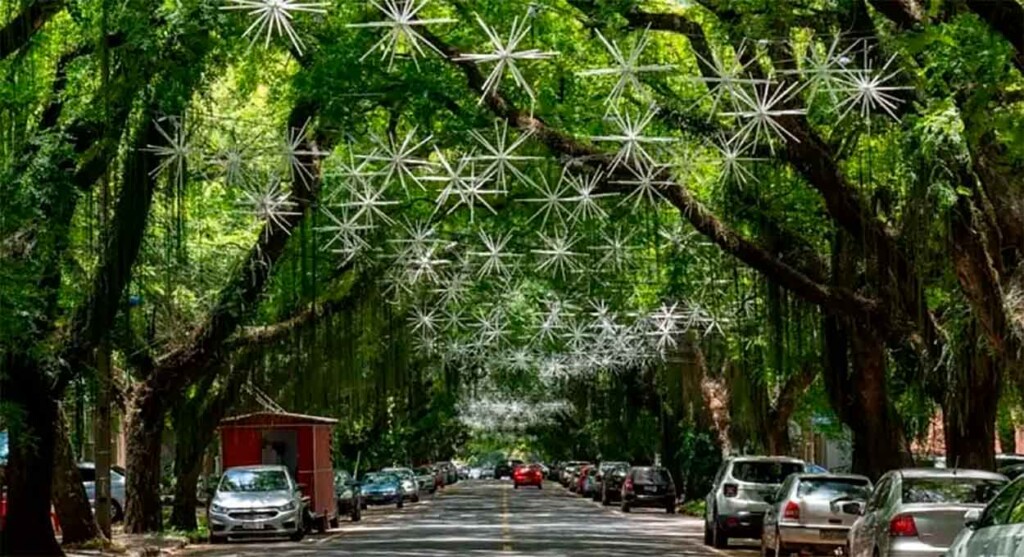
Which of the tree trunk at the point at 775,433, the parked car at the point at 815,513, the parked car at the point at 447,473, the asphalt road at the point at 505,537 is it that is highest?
the tree trunk at the point at 775,433

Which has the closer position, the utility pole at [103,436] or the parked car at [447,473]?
the utility pole at [103,436]

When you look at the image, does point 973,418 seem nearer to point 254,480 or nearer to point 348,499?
point 254,480


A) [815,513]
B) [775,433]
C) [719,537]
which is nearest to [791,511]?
[815,513]

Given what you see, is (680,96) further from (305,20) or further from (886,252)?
(305,20)

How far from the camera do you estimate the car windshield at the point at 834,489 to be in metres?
24.8

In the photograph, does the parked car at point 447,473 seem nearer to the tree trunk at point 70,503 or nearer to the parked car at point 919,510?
the tree trunk at point 70,503

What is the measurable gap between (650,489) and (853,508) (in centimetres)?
3239

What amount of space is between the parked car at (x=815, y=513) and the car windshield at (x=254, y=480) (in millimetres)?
13412

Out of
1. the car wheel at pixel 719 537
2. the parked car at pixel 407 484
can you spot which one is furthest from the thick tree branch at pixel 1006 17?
the parked car at pixel 407 484

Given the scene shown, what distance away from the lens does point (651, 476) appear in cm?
5375

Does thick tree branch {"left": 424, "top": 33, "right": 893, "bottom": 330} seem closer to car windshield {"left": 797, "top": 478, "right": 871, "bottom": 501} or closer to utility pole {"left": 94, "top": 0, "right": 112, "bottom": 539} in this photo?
car windshield {"left": 797, "top": 478, "right": 871, "bottom": 501}

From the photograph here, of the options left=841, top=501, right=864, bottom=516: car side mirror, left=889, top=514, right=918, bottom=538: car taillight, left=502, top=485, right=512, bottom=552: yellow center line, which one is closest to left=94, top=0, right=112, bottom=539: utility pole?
left=502, top=485, right=512, bottom=552: yellow center line

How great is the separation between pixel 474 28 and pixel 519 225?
9.00 m

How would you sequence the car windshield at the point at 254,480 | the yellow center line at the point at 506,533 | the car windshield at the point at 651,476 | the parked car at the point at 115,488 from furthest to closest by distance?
the car windshield at the point at 651,476, the parked car at the point at 115,488, the car windshield at the point at 254,480, the yellow center line at the point at 506,533
